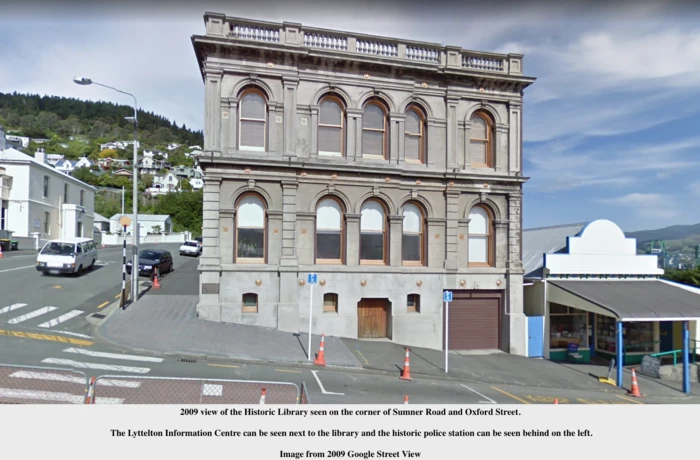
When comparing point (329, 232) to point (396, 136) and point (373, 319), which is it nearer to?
point (373, 319)

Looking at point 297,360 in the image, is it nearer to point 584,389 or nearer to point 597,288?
point 584,389

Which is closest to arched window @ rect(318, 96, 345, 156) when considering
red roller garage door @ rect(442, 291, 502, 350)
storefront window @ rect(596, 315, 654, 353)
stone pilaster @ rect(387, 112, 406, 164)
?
stone pilaster @ rect(387, 112, 406, 164)

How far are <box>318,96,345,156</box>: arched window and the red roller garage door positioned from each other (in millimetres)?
8290

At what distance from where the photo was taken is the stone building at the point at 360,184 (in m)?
16.9

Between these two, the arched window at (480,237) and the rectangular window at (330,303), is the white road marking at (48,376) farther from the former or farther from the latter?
the arched window at (480,237)

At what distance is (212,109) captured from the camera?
16.7 meters

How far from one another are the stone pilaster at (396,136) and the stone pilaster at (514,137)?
5.22 metres

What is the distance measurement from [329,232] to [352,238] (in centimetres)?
100

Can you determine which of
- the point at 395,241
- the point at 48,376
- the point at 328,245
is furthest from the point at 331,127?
the point at 48,376

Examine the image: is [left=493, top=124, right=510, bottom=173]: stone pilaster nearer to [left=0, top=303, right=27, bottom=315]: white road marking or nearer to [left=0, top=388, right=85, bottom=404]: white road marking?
[left=0, top=388, right=85, bottom=404]: white road marking

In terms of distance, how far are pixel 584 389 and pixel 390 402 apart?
854 centimetres

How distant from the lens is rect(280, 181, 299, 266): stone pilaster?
17.2 meters

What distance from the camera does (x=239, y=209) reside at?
17250mm

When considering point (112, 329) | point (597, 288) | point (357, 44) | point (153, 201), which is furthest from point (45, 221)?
point (153, 201)
